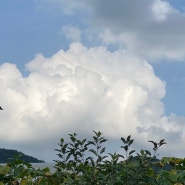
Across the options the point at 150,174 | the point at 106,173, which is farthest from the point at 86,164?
the point at 150,174

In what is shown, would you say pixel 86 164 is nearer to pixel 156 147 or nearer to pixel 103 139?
pixel 103 139

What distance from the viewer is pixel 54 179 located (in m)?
8.63

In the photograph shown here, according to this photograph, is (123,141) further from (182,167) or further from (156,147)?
(182,167)

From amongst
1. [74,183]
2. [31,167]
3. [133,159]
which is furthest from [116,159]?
[31,167]

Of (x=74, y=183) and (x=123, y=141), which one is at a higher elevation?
(x=123, y=141)

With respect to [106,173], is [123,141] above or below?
above

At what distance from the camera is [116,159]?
325 inches

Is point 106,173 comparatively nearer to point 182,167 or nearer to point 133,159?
point 133,159

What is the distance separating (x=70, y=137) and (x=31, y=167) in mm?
1070

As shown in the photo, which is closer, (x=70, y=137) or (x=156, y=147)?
(x=156, y=147)

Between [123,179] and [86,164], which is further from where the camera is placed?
[86,164]

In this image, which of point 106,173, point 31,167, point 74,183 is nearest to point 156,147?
point 106,173

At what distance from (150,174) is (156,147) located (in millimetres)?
571

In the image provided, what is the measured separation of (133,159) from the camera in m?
8.35
